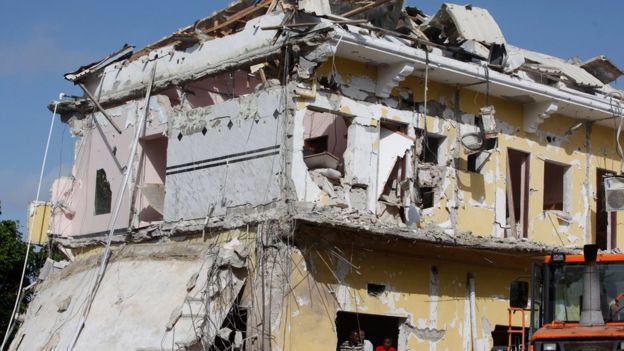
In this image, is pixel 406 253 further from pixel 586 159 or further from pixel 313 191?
pixel 586 159

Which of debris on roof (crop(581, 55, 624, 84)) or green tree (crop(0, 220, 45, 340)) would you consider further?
green tree (crop(0, 220, 45, 340))

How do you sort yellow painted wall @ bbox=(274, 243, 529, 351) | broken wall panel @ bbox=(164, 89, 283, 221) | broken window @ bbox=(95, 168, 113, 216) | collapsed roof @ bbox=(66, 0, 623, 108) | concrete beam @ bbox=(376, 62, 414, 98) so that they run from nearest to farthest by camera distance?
yellow painted wall @ bbox=(274, 243, 529, 351) < broken wall panel @ bbox=(164, 89, 283, 221) < collapsed roof @ bbox=(66, 0, 623, 108) < concrete beam @ bbox=(376, 62, 414, 98) < broken window @ bbox=(95, 168, 113, 216)

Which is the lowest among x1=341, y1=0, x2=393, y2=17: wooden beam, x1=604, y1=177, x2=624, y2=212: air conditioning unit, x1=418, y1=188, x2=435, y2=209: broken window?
x1=418, y1=188, x2=435, y2=209: broken window

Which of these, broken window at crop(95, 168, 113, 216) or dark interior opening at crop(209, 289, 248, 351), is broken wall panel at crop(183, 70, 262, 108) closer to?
broken window at crop(95, 168, 113, 216)

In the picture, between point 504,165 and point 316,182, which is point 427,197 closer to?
point 504,165

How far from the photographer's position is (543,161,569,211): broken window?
24.4 m

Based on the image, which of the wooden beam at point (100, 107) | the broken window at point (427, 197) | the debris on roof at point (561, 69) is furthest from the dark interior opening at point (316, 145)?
→ the debris on roof at point (561, 69)

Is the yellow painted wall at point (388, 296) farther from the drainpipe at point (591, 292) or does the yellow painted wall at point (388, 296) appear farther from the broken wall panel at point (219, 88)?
the drainpipe at point (591, 292)

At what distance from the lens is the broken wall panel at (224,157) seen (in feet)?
63.1

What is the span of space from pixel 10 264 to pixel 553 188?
13.2m

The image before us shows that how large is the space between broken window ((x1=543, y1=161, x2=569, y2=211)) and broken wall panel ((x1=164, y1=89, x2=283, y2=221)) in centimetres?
728

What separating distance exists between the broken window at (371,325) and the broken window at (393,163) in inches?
86.1

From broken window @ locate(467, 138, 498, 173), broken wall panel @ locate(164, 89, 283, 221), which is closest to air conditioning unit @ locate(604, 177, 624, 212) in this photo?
broken window @ locate(467, 138, 498, 173)

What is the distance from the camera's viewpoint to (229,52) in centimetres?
2059
